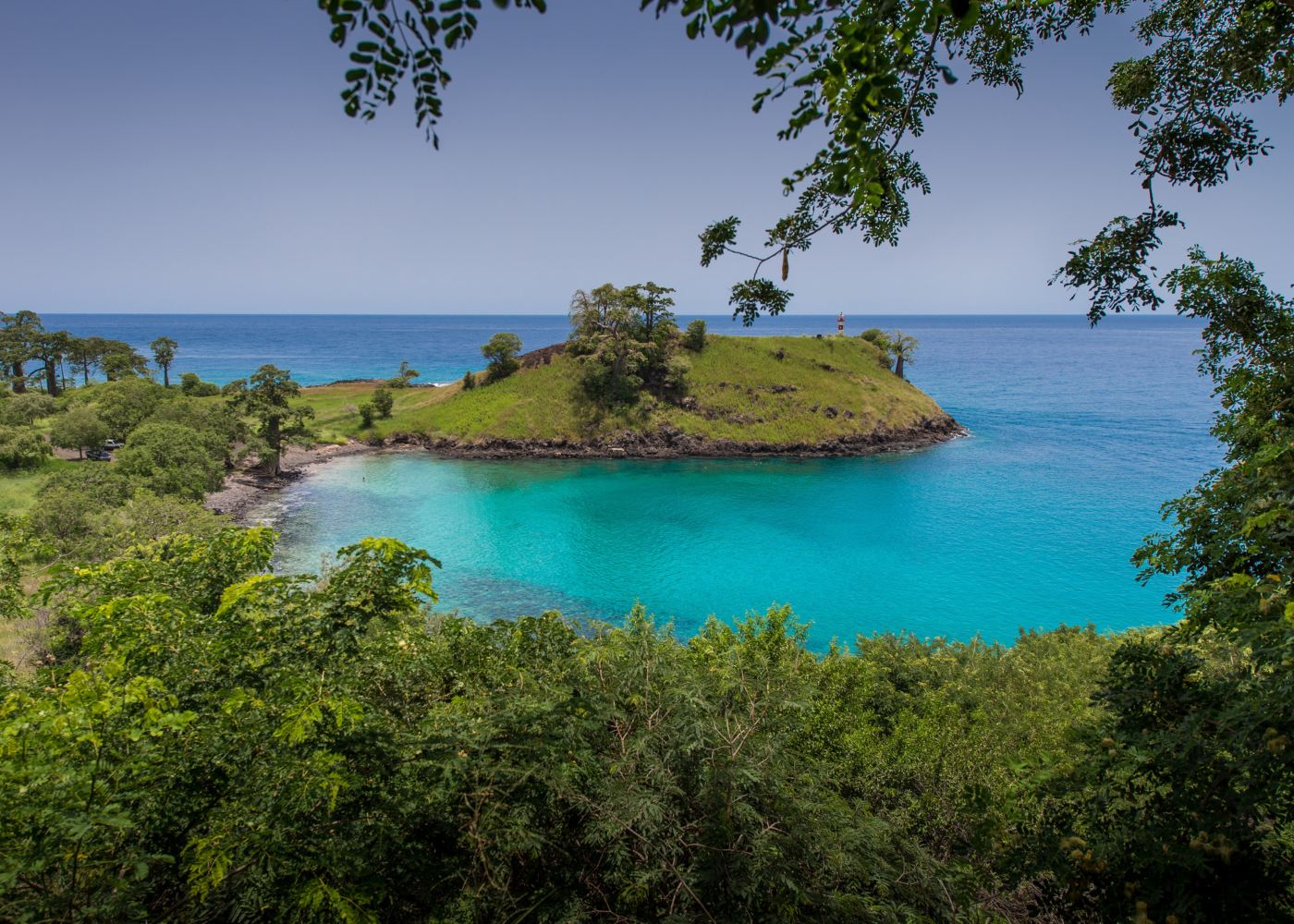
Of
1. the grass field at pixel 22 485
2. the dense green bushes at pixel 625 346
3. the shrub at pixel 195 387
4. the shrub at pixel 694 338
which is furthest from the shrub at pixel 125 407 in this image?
the shrub at pixel 694 338

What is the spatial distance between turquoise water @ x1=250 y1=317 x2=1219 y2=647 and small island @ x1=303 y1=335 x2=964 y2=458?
136 inches

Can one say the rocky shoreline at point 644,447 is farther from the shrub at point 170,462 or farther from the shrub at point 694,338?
the shrub at point 170,462

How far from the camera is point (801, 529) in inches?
1601

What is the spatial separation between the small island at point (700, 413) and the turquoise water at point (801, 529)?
11.3 ft

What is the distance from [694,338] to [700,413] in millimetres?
11548

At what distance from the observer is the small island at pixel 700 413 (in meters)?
61.1

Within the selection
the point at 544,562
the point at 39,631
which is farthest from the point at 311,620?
the point at 544,562

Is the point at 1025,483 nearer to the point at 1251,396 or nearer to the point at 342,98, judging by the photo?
the point at 1251,396

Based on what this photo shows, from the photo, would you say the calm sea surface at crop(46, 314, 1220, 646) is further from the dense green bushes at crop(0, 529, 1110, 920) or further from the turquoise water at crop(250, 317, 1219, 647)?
the dense green bushes at crop(0, 529, 1110, 920)

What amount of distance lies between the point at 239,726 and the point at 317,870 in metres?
1.61

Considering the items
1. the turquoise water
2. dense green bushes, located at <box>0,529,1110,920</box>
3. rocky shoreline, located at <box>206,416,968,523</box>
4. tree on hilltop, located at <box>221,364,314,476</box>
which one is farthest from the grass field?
dense green bushes, located at <box>0,529,1110,920</box>

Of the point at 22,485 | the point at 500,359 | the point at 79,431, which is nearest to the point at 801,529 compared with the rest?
the point at 500,359

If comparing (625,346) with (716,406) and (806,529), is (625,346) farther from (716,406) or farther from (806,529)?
(806,529)

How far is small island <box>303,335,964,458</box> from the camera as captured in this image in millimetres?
61062
